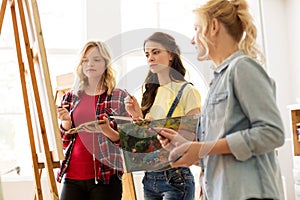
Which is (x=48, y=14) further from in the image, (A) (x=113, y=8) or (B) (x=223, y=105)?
(B) (x=223, y=105)

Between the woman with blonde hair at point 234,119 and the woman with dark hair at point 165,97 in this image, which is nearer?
the woman with blonde hair at point 234,119

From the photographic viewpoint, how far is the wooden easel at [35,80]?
148 cm

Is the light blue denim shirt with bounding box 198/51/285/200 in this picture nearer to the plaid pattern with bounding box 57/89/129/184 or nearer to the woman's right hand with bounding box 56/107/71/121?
the plaid pattern with bounding box 57/89/129/184

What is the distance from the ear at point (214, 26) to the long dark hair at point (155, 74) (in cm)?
41

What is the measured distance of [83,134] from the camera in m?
1.68

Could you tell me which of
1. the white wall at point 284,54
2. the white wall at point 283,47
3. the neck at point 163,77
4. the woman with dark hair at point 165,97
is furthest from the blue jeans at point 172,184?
the white wall at point 283,47

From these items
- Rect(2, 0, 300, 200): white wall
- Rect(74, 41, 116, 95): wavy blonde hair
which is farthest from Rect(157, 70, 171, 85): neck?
Rect(2, 0, 300, 200): white wall

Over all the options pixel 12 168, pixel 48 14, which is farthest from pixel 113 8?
pixel 12 168

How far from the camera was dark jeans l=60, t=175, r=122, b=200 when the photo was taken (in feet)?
5.25

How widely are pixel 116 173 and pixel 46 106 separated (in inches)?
16.4

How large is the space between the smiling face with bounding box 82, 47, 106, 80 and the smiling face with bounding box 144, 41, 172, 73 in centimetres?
29

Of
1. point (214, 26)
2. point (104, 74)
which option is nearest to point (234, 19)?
point (214, 26)

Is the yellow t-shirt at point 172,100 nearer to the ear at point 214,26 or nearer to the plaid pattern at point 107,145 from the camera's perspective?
the plaid pattern at point 107,145

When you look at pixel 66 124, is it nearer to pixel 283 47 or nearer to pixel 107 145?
pixel 107 145
